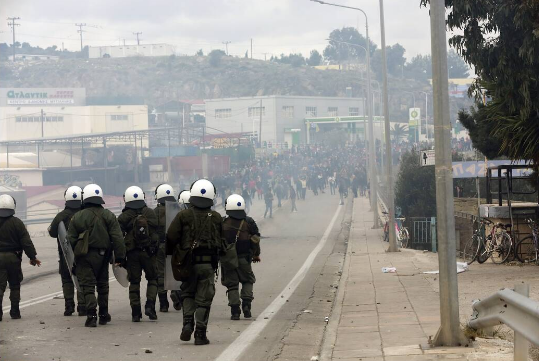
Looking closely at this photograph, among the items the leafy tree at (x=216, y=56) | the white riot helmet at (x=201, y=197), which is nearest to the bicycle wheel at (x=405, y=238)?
the white riot helmet at (x=201, y=197)

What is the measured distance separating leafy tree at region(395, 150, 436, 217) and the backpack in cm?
2655

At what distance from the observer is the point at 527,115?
1530 centimetres

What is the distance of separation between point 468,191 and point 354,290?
27.2 m

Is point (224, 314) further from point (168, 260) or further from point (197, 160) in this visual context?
point (197, 160)

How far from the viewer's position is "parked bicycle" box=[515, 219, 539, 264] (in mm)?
18250

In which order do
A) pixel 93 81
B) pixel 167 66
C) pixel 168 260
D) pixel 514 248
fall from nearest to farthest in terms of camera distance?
pixel 168 260 < pixel 514 248 < pixel 93 81 < pixel 167 66

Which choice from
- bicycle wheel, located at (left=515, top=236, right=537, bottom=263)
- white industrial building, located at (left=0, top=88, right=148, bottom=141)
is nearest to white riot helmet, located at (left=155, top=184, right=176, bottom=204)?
bicycle wheel, located at (left=515, top=236, right=537, bottom=263)

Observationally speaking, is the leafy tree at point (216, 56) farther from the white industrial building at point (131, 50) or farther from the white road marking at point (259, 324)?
the white road marking at point (259, 324)

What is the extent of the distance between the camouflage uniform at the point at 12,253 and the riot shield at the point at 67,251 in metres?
0.41

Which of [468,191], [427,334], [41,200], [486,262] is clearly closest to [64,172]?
[41,200]

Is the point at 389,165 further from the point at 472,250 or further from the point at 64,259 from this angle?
the point at 64,259

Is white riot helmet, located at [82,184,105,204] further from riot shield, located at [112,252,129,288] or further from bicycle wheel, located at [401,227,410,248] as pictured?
bicycle wheel, located at [401,227,410,248]

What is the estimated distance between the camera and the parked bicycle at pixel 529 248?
59.9ft

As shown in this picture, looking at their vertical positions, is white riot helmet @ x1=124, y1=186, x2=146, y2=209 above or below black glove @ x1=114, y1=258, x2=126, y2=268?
above
